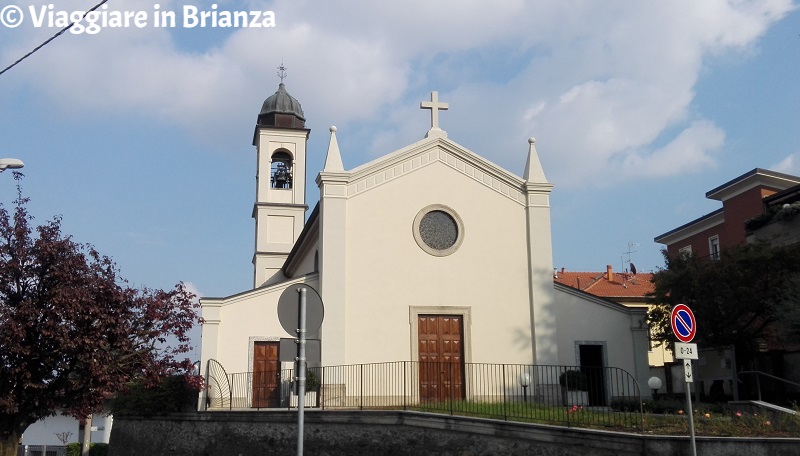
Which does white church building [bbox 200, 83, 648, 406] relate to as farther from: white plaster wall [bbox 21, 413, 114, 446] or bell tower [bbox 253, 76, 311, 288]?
white plaster wall [bbox 21, 413, 114, 446]

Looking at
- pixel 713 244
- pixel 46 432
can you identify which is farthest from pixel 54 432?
pixel 713 244

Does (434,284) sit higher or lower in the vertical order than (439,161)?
lower

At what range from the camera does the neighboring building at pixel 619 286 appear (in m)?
47.4

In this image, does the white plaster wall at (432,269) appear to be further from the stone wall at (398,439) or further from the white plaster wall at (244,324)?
the stone wall at (398,439)

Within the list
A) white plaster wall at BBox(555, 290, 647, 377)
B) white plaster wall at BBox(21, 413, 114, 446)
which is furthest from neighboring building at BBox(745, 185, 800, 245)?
white plaster wall at BBox(21, 413, 114, 446)

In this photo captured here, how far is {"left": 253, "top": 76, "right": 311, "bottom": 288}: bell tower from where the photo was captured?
116 feet

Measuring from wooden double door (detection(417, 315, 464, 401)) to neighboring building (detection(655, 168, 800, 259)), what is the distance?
474 inches

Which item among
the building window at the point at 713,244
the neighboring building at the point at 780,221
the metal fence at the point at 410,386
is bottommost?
the metal fence at the point at 410,386

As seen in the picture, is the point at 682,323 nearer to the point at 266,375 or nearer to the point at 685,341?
the point at 685,341

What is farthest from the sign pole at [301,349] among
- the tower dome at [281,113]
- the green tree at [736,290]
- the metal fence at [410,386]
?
the tower dome at [281,113]

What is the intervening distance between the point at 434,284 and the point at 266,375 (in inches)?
226

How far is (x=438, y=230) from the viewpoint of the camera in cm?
2400

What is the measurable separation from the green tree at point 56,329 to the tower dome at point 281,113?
20.5 meters

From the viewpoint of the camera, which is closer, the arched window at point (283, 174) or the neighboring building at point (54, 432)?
the arched window at point (283, 174)
